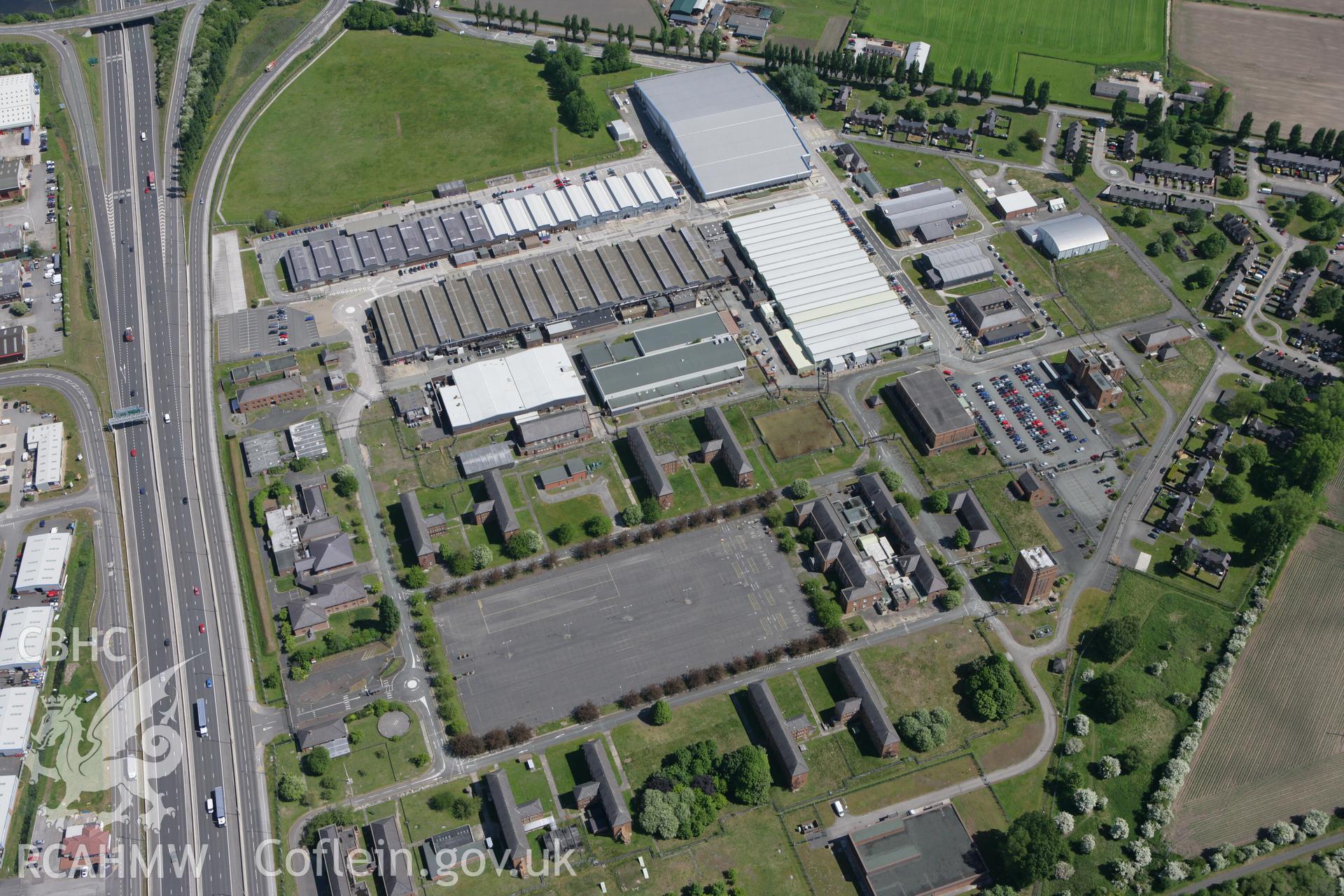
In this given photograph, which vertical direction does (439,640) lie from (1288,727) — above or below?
above

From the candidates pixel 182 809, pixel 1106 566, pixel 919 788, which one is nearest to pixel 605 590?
pixel 919 788

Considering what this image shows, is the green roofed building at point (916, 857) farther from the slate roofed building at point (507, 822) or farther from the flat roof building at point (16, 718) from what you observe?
the flat roof building at point (16, 718)

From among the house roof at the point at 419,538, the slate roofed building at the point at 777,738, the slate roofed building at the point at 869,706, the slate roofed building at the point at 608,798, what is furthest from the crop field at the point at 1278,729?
the house roof at the point at 419,538

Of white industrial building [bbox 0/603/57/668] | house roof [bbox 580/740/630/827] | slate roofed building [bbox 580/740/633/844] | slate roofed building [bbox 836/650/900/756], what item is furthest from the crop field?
white industrial building [bbox 0/603/57/668]

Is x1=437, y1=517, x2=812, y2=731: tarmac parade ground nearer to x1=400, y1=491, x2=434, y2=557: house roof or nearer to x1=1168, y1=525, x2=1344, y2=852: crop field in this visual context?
x1=400, y1=491, x2=434, y2=557: house roof

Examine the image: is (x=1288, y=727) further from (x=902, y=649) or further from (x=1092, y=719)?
(x=902, y=649)

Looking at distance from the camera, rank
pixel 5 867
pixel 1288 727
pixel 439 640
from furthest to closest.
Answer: pixel 439 640, pixel 1288 727, pixel 5 867
